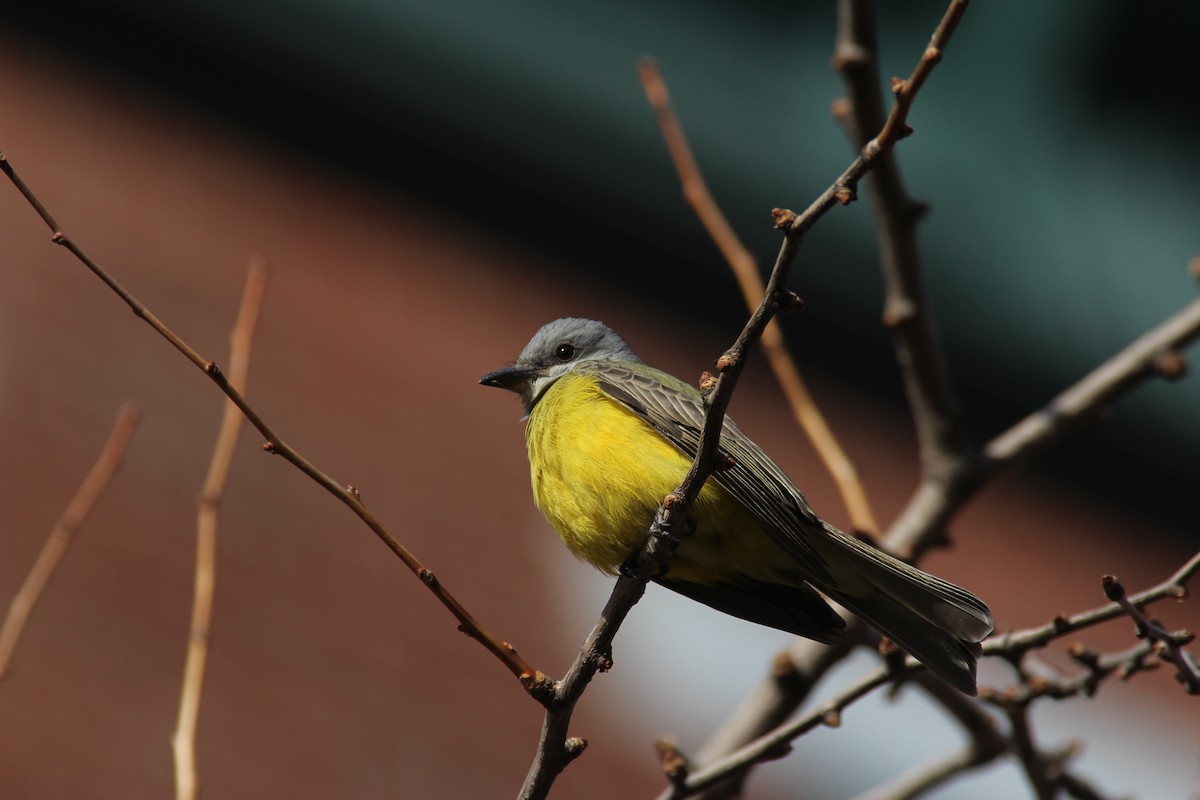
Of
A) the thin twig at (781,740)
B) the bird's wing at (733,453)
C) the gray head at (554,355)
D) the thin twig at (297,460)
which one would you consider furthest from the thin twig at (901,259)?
the thin twig at (297,460)

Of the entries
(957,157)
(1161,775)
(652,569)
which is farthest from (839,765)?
(652,569)

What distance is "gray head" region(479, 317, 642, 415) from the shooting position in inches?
193

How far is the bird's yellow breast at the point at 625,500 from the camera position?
392 cm

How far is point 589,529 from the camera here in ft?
13.1

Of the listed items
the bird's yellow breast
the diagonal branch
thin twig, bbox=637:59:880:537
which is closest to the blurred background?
the bird's yellow breast

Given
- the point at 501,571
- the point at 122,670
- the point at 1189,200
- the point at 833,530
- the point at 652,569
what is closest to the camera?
the point at 652,569

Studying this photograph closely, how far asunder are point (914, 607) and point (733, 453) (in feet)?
2.17

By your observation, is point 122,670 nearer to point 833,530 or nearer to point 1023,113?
point 833,530

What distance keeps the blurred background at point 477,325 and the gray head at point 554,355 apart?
3.02 m

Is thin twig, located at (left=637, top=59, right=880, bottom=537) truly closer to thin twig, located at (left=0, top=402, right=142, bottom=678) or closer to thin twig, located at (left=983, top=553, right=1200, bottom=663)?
thin twig, located at (left=983, top=553, right=1200, bottom=663)

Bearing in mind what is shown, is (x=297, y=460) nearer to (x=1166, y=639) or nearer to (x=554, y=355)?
(x=1166, y=639)

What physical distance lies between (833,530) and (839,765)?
5.21m

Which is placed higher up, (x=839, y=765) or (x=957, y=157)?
(x=957, y=157)

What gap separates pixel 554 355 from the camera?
512 centimetres
